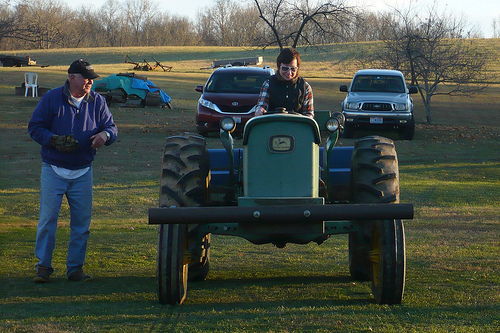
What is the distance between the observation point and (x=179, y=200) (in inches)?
239

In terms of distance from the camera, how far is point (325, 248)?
30.1 ft

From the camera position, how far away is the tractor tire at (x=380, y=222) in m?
5.90

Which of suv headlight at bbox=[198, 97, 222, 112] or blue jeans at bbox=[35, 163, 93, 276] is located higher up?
suv headlight at bbox=[198, 97, 222, 112]

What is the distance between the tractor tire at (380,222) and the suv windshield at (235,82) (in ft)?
48.4

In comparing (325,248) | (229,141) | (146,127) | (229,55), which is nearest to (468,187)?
(325,248)

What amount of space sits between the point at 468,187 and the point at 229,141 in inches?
391

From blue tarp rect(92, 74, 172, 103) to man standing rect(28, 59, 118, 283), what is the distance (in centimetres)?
2574

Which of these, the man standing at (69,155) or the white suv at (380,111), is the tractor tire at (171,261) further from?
the white suv at (380,111)

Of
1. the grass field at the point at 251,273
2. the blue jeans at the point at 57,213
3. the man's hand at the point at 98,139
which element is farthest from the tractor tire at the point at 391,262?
the blue jeans at the point at 57,213

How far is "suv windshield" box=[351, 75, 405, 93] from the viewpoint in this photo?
2442 cm

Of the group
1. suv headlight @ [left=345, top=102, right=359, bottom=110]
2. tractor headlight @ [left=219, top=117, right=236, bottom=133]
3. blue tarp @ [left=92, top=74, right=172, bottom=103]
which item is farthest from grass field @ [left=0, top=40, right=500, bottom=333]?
blue tarp @ [left=92, top=74, right=172, bottom=103]

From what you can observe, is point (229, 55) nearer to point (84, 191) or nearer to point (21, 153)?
point (21, 153)

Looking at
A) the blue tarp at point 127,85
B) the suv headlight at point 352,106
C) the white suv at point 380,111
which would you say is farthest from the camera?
the blue tarp at point 127,85

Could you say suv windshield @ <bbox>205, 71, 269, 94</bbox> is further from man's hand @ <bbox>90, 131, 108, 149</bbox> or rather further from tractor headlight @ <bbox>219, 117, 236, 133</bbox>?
tractor headlight @ <bbox>219, 117, 236, 133</bbox>
